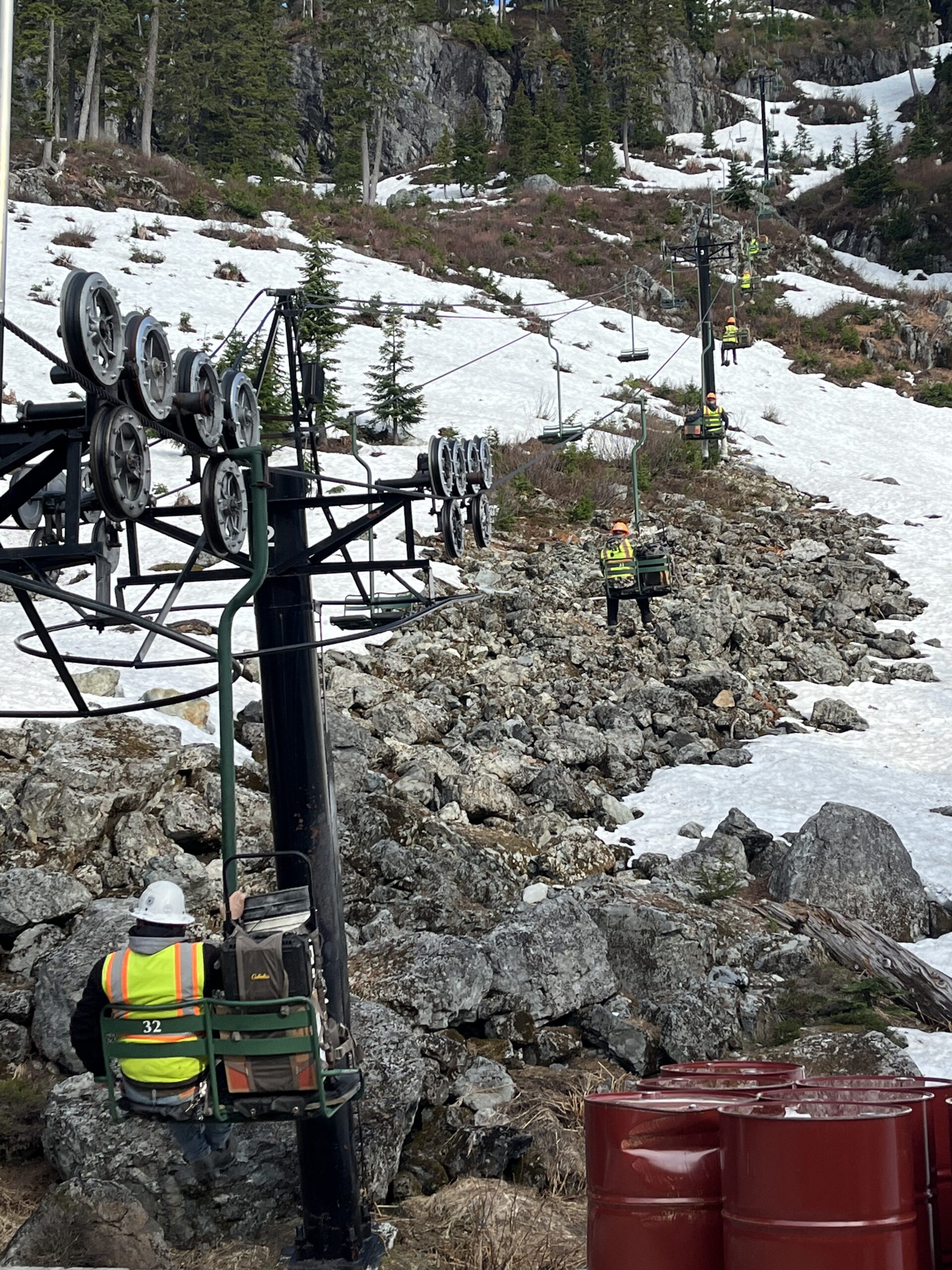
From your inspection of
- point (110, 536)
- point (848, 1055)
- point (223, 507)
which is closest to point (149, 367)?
point (223, 507)

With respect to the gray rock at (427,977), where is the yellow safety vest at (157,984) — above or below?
above

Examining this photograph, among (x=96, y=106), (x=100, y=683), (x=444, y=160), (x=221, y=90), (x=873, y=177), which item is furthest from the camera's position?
(x=444, y=160)

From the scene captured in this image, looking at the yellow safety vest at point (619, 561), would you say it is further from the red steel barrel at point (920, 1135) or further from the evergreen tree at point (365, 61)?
the evergreen tree at point (365, 61)

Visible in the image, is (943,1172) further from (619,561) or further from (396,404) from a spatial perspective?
(396,404)

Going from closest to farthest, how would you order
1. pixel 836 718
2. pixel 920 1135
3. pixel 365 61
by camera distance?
pixel 920 1135
pixel 836 718
pixel 365 61

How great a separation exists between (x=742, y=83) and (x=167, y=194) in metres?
56.7

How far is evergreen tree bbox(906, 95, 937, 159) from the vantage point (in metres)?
70.5

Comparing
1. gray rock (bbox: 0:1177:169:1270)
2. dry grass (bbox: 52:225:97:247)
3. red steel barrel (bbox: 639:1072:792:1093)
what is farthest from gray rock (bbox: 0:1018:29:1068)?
dry grass (bbox: 52:225:97:247)

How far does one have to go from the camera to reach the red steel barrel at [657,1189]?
3678mm

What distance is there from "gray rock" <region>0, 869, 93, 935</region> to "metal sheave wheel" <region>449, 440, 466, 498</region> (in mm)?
4801

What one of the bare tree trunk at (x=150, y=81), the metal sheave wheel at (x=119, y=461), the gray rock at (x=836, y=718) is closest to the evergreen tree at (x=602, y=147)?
the bare tree trunk at (x=150, y=81)

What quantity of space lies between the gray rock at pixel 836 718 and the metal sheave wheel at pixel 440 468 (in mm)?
13969

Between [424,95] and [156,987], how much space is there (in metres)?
84.5

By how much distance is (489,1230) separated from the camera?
716 cm
